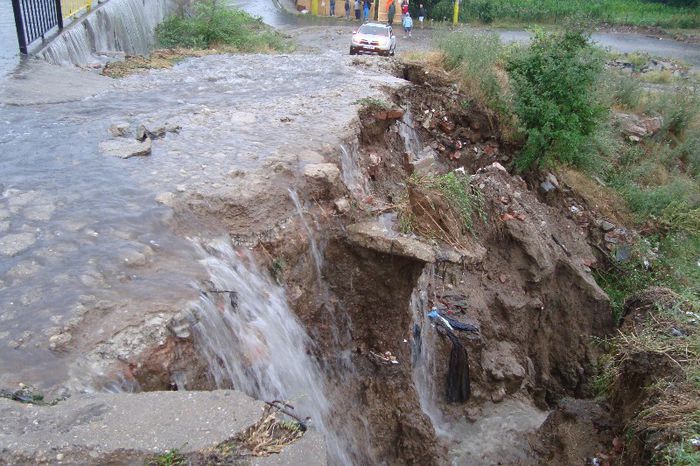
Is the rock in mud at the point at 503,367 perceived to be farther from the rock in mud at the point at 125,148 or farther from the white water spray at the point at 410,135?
the rock in mud at the point at 125,148

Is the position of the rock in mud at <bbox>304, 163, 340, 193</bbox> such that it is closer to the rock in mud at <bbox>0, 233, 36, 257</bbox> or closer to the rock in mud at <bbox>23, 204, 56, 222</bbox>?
the rock in mud at <bbox>23, 204, 56, 222</bbox>

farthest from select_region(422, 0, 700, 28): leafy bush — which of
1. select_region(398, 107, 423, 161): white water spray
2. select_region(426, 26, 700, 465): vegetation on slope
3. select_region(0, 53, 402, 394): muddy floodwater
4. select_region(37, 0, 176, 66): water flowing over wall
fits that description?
select_region(0, 53, 402, 394): muddy floodwater

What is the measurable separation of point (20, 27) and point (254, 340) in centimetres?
686

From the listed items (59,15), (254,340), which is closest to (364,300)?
(254,340)

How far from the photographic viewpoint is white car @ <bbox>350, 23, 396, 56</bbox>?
52.8 ft

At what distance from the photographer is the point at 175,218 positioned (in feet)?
15.1

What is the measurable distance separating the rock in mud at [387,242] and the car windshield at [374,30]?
41.6ft

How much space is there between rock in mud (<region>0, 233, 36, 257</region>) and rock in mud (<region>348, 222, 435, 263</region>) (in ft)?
8.37

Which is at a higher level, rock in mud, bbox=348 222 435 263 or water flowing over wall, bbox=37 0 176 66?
water flowing over wall, bbox=37 0 176 66

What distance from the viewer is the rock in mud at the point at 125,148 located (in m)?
5.60

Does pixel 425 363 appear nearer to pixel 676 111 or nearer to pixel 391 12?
pixel 676 111

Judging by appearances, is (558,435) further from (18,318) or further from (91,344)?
(18,318)

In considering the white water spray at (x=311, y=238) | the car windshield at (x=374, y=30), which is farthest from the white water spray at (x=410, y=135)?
the car windshield at (x=374, y=30)

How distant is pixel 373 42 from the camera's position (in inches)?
635
